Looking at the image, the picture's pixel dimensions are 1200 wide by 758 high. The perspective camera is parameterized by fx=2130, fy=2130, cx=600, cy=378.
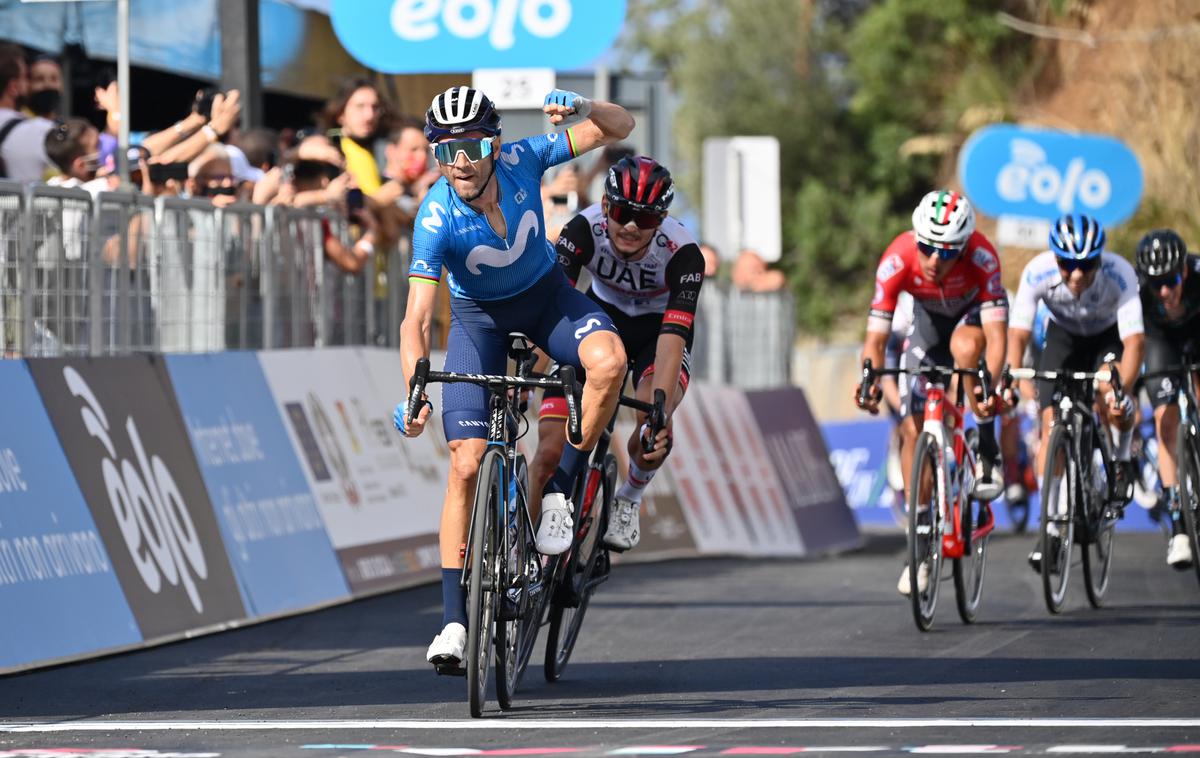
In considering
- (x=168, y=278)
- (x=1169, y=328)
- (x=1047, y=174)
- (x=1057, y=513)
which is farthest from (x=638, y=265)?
(x=1047, y=174)

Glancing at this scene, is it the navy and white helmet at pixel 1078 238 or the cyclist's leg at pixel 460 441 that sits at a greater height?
the navy and white helmet at pixel 1078 238

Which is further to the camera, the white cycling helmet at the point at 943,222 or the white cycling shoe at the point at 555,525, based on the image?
the white cycling helmet at the point at 943,222

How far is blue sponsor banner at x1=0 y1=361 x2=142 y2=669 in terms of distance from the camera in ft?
31.7

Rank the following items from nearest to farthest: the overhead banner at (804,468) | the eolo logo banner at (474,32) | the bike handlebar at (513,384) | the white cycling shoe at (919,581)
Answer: the bike handlebar at (513,384) < the white cycling shoe at (919,581) < the eolo logo banner at (474,32) < the overhead banner at (804,468)

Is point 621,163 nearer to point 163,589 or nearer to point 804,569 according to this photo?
point 163,589

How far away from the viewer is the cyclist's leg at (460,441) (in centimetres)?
798

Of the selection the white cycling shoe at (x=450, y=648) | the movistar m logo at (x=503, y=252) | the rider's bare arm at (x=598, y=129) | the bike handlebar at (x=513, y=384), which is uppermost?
the rider's bare arm at (x=598, y=129)

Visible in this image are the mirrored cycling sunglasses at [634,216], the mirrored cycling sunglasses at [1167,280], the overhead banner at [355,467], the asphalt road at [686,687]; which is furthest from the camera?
the mirrored cycling sunglasses at [1167,280]

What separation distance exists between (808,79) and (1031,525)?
2952 centimetres

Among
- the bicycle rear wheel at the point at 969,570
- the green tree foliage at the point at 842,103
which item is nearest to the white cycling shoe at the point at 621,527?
the bicycle rear wheel at the point at 969,570

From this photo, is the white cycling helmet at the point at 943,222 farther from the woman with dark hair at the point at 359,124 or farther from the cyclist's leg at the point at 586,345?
the woman with dark hair at the point at 359,124

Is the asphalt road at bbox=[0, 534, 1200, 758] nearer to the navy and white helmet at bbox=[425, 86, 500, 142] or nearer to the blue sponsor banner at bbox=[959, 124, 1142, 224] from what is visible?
the navy and white helmet at bbox=[425, 86, 500, 142]

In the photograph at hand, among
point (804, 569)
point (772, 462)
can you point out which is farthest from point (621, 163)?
point (772, 462)

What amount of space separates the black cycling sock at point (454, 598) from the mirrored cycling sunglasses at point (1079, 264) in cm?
567
